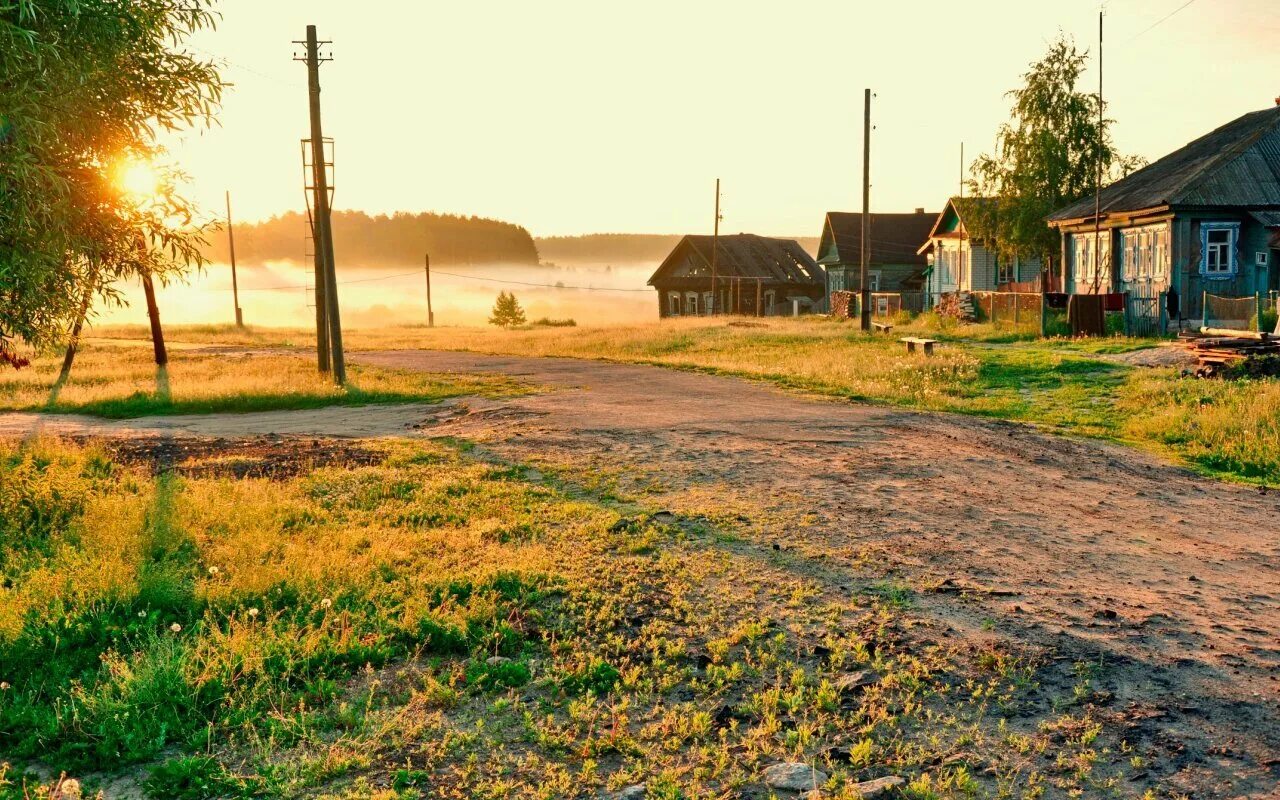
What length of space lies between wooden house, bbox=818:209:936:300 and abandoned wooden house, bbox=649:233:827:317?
2319 mm

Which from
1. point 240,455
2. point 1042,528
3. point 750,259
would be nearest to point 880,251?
point 750,259

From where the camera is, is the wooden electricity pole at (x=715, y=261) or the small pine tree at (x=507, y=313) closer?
the wooden electricity pole at (x=715, y=261)

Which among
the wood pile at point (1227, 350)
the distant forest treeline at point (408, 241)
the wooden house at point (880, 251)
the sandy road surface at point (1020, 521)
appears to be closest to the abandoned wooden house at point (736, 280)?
the wooden house at point (880, 251)

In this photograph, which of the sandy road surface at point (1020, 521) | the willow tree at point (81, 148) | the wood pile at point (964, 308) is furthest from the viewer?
the wood pile at point (964, 308)

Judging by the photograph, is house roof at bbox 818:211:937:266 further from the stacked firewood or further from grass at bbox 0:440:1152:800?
grass at bbox 0:440:1152:800

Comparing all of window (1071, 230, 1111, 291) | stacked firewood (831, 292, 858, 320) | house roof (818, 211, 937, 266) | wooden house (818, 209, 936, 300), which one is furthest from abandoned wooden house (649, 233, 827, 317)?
window (1071, 230, 1111, 291)

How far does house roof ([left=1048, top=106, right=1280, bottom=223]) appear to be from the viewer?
2738 cm

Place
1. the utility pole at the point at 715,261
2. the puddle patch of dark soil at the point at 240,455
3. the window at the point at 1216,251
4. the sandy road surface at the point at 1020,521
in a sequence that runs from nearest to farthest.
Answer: the sandy road surface at the point at 1020,521, the puddle patch of dark soil at the point at 240,455, the window at the point at 1216,251, the utility pole at the point at 715,261

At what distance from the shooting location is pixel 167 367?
1220 inches

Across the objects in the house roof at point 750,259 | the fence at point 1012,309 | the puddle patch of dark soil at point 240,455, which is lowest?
the puddle patch of dark soil at point 240,455

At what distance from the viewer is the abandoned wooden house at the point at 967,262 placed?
44.2 m

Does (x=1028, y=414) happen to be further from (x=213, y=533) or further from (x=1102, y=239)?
(x=1102, y=239)

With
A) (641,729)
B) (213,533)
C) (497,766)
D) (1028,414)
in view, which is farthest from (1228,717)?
(1028,414)

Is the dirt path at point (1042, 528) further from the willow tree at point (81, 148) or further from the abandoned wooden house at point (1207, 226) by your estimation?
the abandoned wooden house at point (1207, 226)
